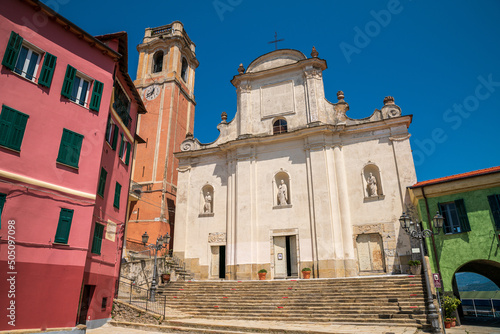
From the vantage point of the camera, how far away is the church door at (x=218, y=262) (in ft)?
79.9

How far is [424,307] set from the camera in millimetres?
13547

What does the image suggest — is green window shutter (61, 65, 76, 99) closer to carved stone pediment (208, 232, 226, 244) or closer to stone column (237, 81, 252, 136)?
stone column (237, 81, 252, 136)

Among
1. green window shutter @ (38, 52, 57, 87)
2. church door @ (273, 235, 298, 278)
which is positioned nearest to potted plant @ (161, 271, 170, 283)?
church door @ (273, 235, 298, 278)

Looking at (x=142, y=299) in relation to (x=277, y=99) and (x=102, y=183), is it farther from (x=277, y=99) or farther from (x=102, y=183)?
(x=277, y=99)

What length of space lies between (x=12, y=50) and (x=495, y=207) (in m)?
20.4

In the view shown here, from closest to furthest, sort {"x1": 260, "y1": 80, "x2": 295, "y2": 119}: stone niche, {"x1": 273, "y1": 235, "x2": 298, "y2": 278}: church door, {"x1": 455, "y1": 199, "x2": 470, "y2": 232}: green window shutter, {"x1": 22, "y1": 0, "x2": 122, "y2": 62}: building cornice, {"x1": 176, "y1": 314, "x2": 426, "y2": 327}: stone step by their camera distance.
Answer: {"x1": 22, "y1": 0, "x2": 122, "y2": 62}: building cornice
{"x1": 176, "y1": 314, "x2": 426, "y2": 327}: stone step
{"x1": 455, "y1": 199, "x2": 470, "y2": 232}: green window shutter
{"x1": 273, "y1": 235, "x2": 298, "y2": 278}: church door
{"x1": 260, "y1": 80, "x2": 295, "y2": 119}: stone niche

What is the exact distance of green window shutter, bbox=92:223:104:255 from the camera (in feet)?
46.4

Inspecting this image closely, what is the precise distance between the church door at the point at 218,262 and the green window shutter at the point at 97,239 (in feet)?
36.7

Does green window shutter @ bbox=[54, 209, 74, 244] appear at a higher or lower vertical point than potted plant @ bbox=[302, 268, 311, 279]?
higher

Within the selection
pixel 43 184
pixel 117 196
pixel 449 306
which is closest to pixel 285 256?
pixel 449 306

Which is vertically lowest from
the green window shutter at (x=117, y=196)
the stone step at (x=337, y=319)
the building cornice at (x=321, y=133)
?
the stone step at (x=337, y=319)

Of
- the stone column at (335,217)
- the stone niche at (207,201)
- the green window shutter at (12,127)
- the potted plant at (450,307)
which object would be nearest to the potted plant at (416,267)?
the potted plant at (450,307)

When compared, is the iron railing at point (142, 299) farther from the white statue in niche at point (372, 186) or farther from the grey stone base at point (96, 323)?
the white statue in niche at point (372, 186)

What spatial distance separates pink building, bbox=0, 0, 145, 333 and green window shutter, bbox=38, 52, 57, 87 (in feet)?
0.11
